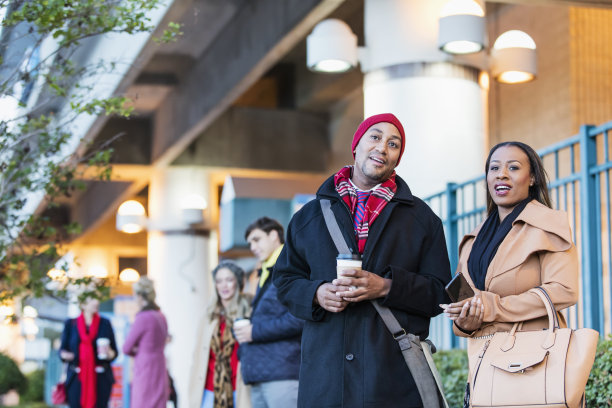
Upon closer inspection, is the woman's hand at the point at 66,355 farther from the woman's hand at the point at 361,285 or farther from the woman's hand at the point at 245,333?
the woman's hand at the point at 361,285

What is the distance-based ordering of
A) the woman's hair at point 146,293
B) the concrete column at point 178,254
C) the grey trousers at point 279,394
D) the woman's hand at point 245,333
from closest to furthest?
1. the grey trousers at point 279,394
2. the woman's hand at point 245,333
3. the woman's hair at point 146,293
4. the concrete column at point 178,254

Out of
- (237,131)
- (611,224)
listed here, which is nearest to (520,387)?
(611,224)

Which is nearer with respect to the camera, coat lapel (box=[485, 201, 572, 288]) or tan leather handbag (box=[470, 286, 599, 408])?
tan leather handbag (box=[470, 286, 599, 408])

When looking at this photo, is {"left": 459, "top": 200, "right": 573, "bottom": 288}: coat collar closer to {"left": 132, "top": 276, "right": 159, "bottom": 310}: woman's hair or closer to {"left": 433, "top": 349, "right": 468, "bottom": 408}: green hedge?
{"left": 433, "top": 349, "right": 468, "bottom": 408}: green hedge

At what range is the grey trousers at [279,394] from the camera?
251 inches

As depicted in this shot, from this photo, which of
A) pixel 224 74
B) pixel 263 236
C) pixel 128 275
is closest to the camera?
pixel 263 236

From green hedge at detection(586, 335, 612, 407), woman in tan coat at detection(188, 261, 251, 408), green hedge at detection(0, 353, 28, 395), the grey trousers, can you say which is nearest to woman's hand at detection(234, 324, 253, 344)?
the grey trousers

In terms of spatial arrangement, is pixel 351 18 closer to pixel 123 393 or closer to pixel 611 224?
pixel 123 393

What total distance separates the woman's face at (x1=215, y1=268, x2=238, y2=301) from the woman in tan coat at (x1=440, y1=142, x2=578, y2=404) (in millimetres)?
3521

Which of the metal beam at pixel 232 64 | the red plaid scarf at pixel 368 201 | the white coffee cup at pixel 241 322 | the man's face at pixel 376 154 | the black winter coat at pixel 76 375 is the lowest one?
the black winter coat at pixel 76 375

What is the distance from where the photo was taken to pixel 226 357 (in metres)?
7.48

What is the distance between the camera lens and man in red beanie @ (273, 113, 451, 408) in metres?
3.98

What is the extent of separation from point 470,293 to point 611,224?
3399mm

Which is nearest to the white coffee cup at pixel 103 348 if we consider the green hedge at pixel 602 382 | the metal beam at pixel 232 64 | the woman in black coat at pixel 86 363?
the woman in black coat at pixel 86 363
